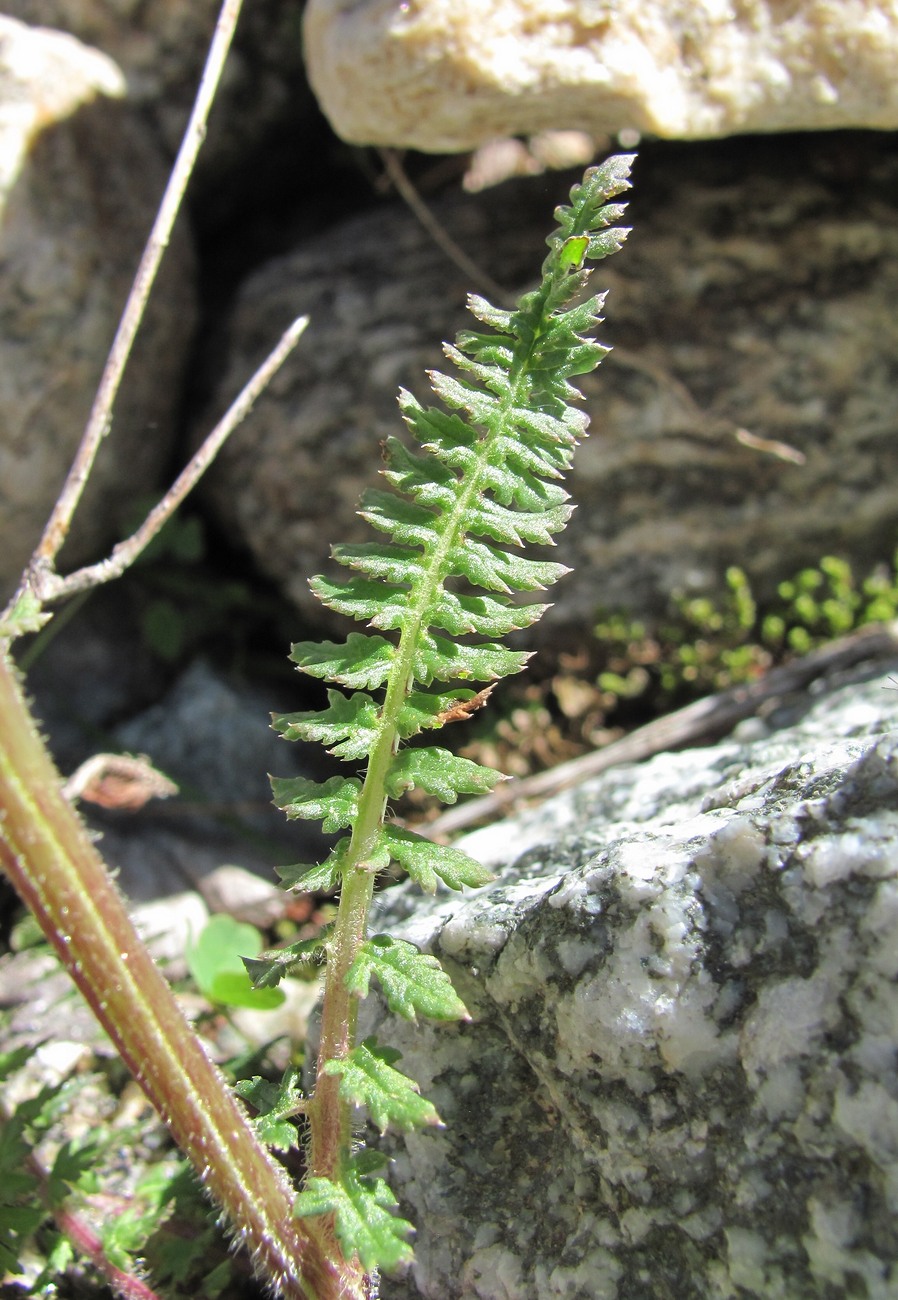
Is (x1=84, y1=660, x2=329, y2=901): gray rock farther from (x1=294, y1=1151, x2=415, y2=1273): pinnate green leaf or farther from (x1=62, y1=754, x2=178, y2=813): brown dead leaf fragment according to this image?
(x1=294, y1=1151, x2=415, y2=1273): pinnate green leaf

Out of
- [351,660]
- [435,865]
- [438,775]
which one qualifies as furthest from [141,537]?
[435,865]

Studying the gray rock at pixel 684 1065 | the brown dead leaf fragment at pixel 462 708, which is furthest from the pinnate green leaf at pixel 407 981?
the brown dead leaf fragment at pixel 462 708

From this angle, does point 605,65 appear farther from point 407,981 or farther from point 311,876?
point 407,981

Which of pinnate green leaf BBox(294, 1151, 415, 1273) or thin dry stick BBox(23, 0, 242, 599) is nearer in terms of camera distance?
pinnate green leaf BBox(294, 1151, 415, 1273)

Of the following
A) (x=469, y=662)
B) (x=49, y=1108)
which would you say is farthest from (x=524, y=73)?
(x=49, y=1108)

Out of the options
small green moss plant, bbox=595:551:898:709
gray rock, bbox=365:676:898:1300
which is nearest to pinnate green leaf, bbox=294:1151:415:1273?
gray rock, bbox=365:676:898:1300
